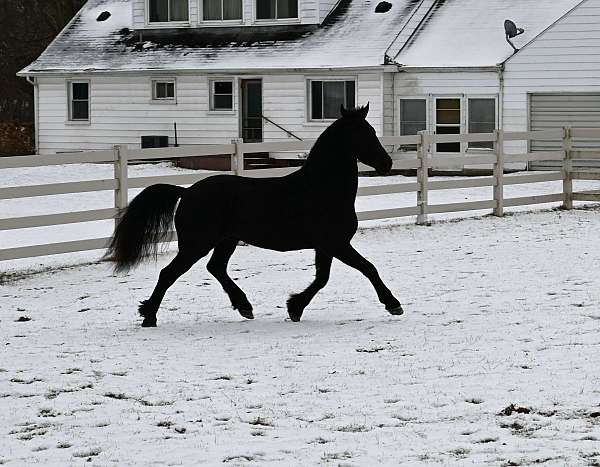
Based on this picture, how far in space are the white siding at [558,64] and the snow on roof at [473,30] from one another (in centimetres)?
52

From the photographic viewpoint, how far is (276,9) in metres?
34.8

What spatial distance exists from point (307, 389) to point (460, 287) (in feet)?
15.2

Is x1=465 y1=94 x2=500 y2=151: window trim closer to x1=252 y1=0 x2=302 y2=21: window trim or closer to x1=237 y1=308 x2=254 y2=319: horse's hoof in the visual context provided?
x1=252 y1=0 x2=302 y2=21: window trim

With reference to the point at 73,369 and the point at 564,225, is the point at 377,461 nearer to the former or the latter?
the point at 73,369

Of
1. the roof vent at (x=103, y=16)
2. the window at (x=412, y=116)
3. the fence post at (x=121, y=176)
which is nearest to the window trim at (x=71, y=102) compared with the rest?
the roof vent at (x=103, y=16)

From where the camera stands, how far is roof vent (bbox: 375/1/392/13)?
3372cm

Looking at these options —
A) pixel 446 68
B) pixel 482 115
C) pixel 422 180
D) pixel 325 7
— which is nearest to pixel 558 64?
pixel 482 115

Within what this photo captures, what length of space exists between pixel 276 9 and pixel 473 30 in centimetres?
569

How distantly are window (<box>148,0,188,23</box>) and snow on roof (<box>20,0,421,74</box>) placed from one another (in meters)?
0.41

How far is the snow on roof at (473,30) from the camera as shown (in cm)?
3089

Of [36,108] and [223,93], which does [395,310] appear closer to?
[223,93]

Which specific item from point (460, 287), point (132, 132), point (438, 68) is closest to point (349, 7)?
point (438, 68)

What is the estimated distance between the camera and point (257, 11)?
115 ft

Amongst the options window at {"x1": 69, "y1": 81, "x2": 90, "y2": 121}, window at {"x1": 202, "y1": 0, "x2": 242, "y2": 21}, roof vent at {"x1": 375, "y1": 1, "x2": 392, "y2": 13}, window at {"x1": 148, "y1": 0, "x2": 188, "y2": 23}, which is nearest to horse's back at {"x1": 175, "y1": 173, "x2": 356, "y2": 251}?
roof vent at {"x1": 375, "y1": 1, "x2": 392, "y2": 13}
